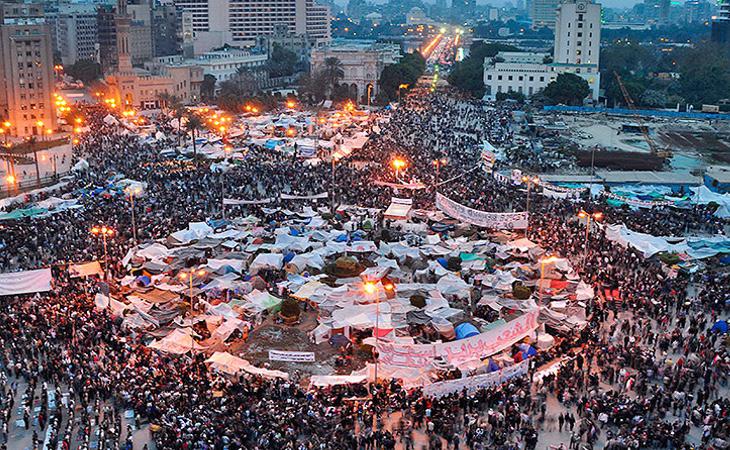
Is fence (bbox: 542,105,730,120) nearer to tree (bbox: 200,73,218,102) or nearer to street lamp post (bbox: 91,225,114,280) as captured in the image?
tree (bbox: 200,73,218,102)

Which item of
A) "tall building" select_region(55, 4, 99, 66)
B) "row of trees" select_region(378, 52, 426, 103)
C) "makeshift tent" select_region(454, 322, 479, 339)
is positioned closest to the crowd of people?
"makeshift tent" select_region(454, 322, 479, 339)

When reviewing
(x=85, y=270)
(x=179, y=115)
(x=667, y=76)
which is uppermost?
(x=667, y=76)

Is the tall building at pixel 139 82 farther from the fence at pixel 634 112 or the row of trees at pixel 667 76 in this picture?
the row of trees at pixel 667 76

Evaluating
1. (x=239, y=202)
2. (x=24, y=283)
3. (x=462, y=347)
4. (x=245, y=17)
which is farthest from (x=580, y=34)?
(x=24, y=283)

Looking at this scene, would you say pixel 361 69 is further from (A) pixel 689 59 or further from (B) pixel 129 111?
(A) pixel 689 59

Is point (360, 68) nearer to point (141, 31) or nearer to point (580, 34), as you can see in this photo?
point (580, 34)

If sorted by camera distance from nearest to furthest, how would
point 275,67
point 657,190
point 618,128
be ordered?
point 657,190, point 618,128, point 275,67

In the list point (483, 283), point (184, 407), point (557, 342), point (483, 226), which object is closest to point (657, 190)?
point (483, 226)
